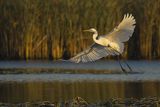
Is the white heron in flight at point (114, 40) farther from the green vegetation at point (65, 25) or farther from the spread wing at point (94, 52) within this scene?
the green vegetation at point (65, 25)

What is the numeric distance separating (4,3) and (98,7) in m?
3.02

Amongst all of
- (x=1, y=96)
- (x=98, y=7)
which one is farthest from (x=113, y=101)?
(x=98, y=7)

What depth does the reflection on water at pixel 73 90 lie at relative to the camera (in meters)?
11.9

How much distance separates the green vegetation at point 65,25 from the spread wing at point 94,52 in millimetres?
9031

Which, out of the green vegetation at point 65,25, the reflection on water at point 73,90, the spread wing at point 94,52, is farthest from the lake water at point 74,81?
the spread wing at point 94,52

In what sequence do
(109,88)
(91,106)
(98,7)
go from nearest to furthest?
(91,106) → (109,88) → (98,7)

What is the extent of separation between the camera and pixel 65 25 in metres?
20.1

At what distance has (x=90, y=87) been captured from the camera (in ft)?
45.4

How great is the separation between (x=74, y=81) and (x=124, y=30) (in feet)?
16.4

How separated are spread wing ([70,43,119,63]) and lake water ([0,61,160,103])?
122 cm

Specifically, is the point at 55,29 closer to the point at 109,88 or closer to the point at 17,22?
the point at 17,22

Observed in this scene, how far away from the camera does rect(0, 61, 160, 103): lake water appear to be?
12234 millimetres

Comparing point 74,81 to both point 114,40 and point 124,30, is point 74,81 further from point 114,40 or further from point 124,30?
point 124,30

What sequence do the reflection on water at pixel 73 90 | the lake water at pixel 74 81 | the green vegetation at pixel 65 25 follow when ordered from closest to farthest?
the reflection on water at pixel 73 90
the lake water at pixel 74 81
the green vegetation at pixel 65 25
